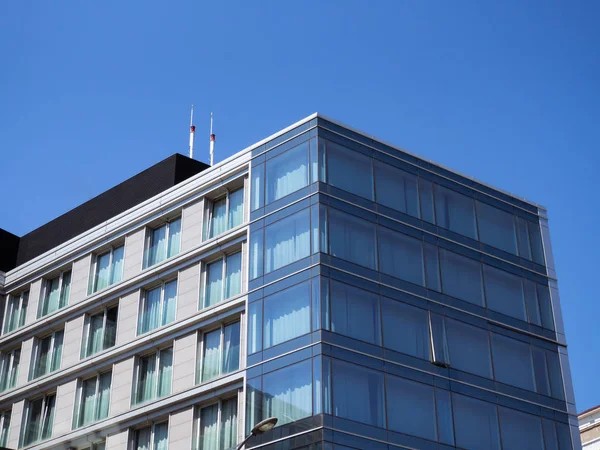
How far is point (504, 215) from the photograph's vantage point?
Result: 50.3 metres

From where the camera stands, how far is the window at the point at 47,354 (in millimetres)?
52409

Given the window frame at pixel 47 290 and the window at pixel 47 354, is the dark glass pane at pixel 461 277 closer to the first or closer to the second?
the window frame at pixel 47 290

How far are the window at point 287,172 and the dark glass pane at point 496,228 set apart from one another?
920cm

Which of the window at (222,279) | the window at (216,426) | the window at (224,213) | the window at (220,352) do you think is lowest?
the window at (216,426)

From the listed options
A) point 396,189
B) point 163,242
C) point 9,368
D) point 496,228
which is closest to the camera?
point 396,189

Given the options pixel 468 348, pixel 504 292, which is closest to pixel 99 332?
pixel 468 348

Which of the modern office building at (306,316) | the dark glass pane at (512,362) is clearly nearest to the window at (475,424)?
the modern office building at (306,316)

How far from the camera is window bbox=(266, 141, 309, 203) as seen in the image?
44.2 meters

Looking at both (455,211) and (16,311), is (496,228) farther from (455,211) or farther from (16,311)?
(16,311)

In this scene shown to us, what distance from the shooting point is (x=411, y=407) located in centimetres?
4188

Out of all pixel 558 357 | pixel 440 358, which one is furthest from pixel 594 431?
pixel 440 358

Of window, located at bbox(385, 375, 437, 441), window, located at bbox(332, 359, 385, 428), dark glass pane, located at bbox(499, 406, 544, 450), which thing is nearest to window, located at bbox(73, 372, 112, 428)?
window, located at bbox(332, 359, 385, 428)

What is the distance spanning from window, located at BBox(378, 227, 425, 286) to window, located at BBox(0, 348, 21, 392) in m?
20.6

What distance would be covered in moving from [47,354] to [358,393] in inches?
A: 752
